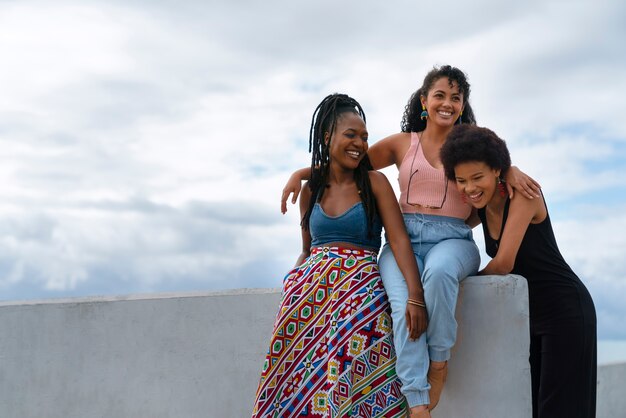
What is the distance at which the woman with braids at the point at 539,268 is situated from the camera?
11.2 ft

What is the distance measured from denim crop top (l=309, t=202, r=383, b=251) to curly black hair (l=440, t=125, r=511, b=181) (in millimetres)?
421

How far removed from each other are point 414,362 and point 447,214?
74cm

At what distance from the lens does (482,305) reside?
351 cm

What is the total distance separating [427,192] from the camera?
361 centimetres

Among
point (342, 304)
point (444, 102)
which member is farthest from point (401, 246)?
point (444, 102)

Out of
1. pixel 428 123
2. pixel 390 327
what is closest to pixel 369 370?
pixel 390 327

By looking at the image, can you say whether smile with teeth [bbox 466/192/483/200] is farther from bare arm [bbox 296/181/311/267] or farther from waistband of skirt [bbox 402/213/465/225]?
bare arm [bbox 296/181/311/267]

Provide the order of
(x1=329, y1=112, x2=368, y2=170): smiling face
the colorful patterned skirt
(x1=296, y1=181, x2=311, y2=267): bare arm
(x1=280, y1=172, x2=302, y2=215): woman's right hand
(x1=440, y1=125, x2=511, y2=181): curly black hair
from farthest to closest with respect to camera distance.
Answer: (x1=280, y1=172, x2=302, y2=215): woman's right hand < (x1=296, y1=181, x2=311, y2=267): bare arm < (x1=329, y1=112, x2=368, y2=170): smiling face < (x1=440, y1=125, x2=511, y2=181): curly black hair < the colorful patterned skirt

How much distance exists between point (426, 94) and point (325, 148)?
700 mm

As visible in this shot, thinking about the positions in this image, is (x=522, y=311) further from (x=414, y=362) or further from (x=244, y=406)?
(x=244, y=406)

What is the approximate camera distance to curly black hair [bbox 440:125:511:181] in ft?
11.2

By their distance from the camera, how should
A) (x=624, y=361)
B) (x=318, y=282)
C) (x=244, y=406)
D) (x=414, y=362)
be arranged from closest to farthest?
1. (x=414, y=362)
2. (x=318, y=282)
3. (x=244, y=406)
4. (x=624, y=361)

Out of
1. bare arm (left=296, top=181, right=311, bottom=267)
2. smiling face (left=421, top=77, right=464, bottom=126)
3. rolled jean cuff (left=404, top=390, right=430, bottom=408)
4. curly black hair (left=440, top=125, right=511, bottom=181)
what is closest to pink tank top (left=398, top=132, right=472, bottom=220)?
curly black hair (left=440, top=125, right=511, bottom=181)

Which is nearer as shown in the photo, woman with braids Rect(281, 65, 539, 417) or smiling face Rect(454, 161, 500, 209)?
Answer: woman with braids Rect(281, 65, 539, 417)
